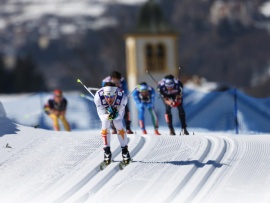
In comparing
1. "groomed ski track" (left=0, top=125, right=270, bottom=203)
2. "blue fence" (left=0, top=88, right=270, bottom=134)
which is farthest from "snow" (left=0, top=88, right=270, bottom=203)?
"blue fence" (left=0, top=88, right=270, bottom=134)

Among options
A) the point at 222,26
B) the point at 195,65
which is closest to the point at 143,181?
the point at 195,65

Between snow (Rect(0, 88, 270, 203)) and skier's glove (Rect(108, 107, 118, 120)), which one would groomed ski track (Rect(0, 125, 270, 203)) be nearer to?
snow (Rect(0, 88, 270, 203))

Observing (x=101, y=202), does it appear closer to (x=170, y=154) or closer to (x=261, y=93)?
(x=170, y=154)

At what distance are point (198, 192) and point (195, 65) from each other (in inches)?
6086

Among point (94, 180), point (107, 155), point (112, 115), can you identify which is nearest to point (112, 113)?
point (112, 115)

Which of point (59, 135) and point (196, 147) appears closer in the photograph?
point (196, 147)

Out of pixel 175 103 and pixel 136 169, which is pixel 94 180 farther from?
pixel 175 103

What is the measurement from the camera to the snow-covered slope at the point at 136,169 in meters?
10.8

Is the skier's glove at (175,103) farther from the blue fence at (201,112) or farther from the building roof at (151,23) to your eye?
the building roof at (151,23)

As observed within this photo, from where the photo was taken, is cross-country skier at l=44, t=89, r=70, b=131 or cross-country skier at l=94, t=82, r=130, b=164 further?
cross-country skier at l=44, t=89, r=70, b=131

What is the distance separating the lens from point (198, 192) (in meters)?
10.9

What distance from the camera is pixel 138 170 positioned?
11938 mm

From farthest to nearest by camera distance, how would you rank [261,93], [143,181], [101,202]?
[261,93], [143,181], [101,202]

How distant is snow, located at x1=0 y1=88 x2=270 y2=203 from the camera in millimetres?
10820
